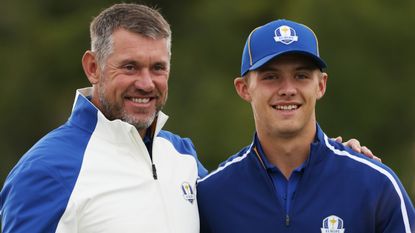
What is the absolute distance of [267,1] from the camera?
16.1 m

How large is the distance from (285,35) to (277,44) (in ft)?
0.27

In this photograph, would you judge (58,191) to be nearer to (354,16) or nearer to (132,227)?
(132,227)

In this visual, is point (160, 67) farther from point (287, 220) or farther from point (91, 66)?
point (287, 220)

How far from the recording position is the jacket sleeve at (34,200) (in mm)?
4207

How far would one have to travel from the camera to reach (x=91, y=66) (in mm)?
4777

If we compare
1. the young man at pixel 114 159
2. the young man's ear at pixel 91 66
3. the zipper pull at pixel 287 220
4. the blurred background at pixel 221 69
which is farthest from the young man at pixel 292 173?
the blurred background at pixel 221 69

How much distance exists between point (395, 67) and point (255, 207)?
416 inches

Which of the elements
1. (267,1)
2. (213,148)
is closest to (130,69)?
(213,148)

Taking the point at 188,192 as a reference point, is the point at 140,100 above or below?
above

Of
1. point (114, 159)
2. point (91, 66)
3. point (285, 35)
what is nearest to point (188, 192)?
point (114, 159)

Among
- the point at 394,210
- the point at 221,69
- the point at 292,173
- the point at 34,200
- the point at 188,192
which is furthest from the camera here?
the point at 221,69

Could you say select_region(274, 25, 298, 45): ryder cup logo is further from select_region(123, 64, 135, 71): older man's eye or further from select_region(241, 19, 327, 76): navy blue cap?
select_region(123, 64, 135, 71): older man's eye

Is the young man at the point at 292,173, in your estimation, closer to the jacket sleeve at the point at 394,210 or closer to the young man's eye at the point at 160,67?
the jacket sleeve at the point at 394,210

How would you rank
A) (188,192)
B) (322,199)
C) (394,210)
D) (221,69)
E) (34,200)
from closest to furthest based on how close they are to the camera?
(34,200) < (394,210) < (322,199) < (188,192) < (221,69)
